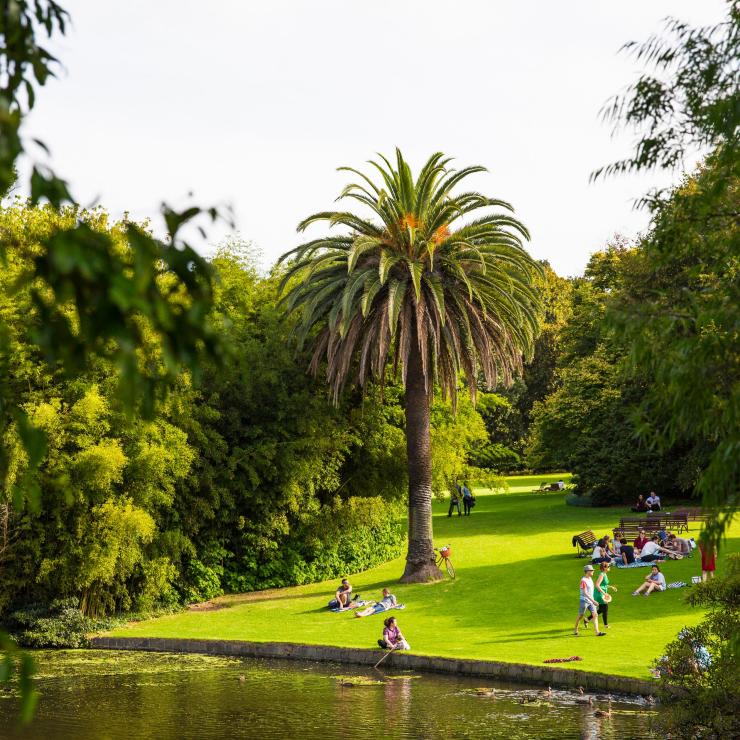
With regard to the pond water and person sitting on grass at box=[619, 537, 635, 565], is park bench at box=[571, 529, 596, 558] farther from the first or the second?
the pond water

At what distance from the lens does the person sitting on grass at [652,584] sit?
2962cm

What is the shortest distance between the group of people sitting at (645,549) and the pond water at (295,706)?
12227 mm

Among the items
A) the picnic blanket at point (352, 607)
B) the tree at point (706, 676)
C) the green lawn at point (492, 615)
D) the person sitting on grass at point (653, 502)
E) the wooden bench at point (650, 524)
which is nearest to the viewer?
the tree at point (706, 676)

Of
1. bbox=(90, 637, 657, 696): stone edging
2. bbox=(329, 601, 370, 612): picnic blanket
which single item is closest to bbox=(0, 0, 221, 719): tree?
bbox=(90, 637, 657, 696): stone edging

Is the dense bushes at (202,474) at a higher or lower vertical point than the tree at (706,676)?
higher

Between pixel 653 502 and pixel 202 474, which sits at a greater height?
pixel 202 474

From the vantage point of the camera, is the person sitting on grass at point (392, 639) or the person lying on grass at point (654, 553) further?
the person lying on grass at point (654, 553)

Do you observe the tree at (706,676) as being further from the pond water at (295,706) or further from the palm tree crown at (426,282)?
the palm tree crown at (426,282)

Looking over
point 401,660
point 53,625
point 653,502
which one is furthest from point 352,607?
point 653,502

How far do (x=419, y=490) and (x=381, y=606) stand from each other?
5.30 metres

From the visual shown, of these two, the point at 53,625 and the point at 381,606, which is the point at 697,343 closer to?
the point at 381,606

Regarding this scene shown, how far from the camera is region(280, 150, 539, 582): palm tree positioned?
32875 millimetres

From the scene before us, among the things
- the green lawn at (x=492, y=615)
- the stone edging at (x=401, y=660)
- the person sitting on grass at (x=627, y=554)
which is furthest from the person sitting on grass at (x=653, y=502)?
the stone edging at (x=401, y=660)

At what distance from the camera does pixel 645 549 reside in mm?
34469
